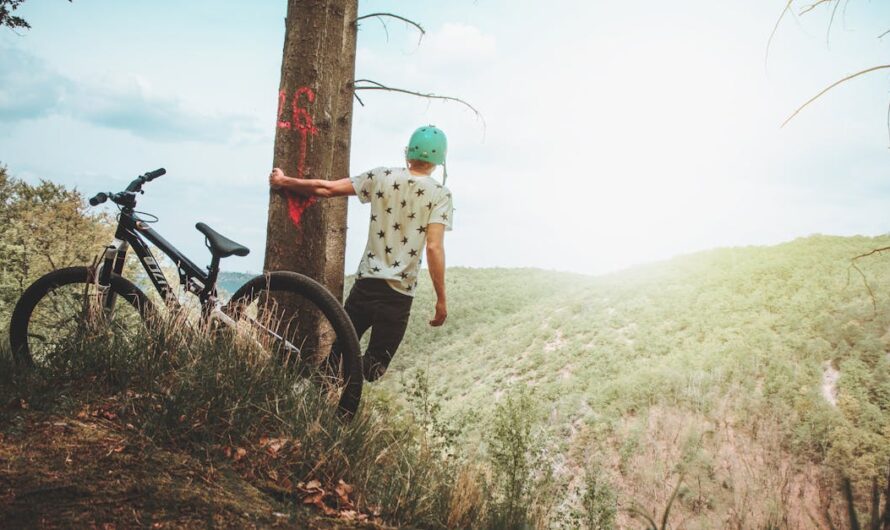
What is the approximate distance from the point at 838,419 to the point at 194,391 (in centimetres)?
1479

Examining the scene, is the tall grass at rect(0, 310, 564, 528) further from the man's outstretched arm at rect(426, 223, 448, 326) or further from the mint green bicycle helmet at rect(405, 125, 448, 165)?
the mint green bicycle helmet at rect(405, 125, 448, 165)

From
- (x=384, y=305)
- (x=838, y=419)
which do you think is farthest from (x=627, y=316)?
(x=384, y=305)

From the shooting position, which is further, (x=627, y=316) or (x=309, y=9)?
(x=627, y=316)

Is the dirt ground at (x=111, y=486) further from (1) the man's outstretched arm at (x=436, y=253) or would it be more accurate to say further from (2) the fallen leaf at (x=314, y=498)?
(1) the man's outstretched arm at (x=436, y=253)

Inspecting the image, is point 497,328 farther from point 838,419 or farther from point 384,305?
point 384,305

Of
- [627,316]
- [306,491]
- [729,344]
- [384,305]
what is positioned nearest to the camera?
[306,491]

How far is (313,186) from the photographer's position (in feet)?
13.9

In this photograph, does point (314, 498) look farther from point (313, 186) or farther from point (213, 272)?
point (313, 186)

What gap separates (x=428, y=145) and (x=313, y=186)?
3.00 ft

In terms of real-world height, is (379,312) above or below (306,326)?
above

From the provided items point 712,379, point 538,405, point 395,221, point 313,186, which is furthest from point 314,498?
point 712,379

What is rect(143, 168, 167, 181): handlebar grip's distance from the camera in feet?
15.0

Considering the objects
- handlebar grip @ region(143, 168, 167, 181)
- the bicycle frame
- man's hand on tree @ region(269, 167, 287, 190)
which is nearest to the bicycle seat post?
the bicycle frame

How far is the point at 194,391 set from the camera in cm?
307
